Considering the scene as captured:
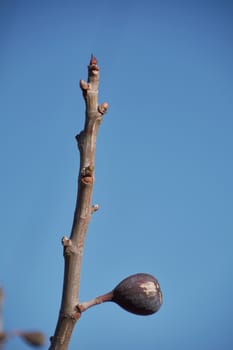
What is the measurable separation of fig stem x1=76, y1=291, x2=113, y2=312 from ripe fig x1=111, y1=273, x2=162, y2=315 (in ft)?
0.07

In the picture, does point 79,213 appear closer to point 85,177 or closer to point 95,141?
point 85,177

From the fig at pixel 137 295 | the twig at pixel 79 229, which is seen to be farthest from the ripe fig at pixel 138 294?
the twig at pixel 79 229

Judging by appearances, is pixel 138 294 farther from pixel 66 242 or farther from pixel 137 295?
pixel 66 242

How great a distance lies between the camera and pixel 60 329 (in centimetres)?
154

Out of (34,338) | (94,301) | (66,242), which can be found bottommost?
(34,338)

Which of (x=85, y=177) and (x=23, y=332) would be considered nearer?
(x=23, y=332)

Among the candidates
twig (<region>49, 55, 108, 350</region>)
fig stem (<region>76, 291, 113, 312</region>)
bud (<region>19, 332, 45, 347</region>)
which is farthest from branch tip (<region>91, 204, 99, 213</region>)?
bud (<region>19, 332, 45, 347</region>)

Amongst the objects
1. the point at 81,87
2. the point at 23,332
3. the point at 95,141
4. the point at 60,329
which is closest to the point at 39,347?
the point at 23,332

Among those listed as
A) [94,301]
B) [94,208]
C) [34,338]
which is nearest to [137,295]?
[94,301]

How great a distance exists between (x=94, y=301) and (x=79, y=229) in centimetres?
30

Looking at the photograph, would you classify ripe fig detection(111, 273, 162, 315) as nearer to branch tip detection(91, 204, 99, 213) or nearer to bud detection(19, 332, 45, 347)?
branch tip detection(91, 204, 99, 213)

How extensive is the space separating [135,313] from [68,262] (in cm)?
44

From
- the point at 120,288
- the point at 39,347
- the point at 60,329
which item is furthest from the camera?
the point at 120,288

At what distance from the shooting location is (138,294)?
183 cm
